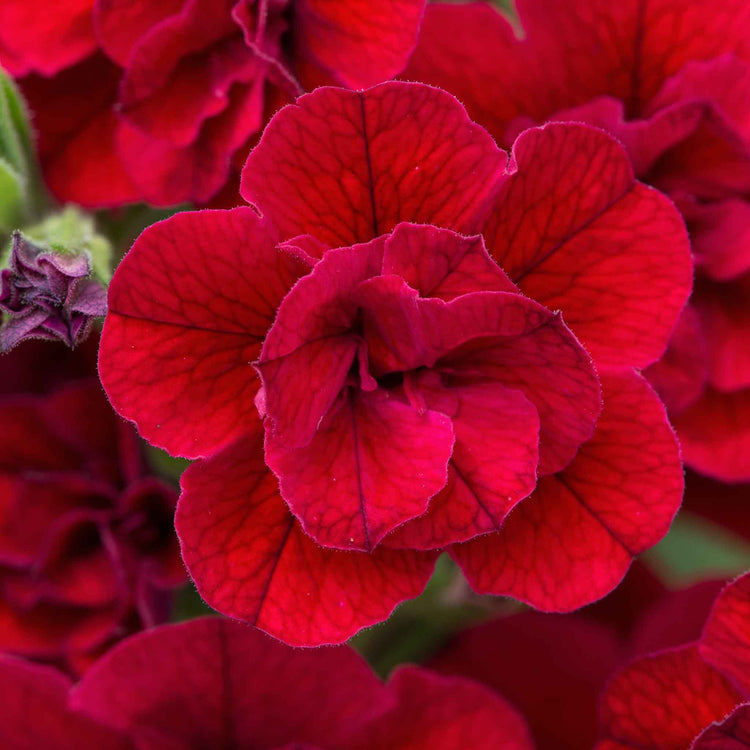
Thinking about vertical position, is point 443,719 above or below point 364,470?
below

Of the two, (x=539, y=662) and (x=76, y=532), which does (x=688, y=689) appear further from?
(x=76, y=532)

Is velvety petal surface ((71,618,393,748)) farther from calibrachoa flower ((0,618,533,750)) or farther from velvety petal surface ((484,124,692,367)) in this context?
velvety petal surface ((484,124,692,367))

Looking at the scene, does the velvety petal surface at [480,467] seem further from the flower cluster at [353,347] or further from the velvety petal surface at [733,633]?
the velvety petal surface at [733,633]

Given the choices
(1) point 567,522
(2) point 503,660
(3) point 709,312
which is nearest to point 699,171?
(3) point 709,312

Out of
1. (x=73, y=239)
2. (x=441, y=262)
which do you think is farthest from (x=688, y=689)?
(x=73, y=239)

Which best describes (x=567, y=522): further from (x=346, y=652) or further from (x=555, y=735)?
(x=555, y=735)

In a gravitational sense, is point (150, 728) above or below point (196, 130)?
below
